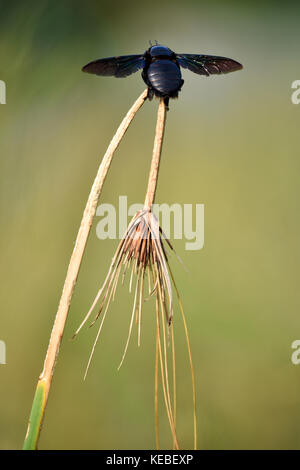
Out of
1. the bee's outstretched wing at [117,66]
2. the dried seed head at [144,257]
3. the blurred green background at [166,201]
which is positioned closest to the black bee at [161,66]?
the bee's outstretched wing at [117,66]

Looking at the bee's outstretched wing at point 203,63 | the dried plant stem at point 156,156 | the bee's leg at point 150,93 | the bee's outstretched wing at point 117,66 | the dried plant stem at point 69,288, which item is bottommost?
the dried plant stem at point 69,288

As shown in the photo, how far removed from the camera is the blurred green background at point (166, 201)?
1.02 m

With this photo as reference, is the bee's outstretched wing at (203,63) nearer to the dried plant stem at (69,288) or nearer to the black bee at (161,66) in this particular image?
the black bee at (161,66)

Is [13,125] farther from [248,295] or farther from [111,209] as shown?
[248,295]

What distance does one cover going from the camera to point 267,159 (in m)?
1.14

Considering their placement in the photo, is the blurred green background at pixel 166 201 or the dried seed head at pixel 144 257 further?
the blurred green background at pixel 166 201

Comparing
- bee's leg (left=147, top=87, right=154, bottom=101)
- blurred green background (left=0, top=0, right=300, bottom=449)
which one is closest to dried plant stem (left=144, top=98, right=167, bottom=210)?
bee's leg (left=147, top=87, right=154, bottom=101)

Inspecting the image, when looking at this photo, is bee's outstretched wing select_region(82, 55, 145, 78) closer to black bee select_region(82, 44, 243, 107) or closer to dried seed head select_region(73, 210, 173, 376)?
black bee select_region(82, 44, 243, 107)

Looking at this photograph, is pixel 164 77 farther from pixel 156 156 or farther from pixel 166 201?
pixel 166 201

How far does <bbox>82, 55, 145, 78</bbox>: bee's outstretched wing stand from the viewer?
17.2 inches

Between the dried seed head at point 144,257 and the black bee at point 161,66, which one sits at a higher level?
the black bee at point 161,66

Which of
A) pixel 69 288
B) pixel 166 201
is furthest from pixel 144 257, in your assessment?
pixel 166 201

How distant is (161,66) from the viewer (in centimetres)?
43

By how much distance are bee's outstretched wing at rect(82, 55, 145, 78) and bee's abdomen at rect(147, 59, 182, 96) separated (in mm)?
38
